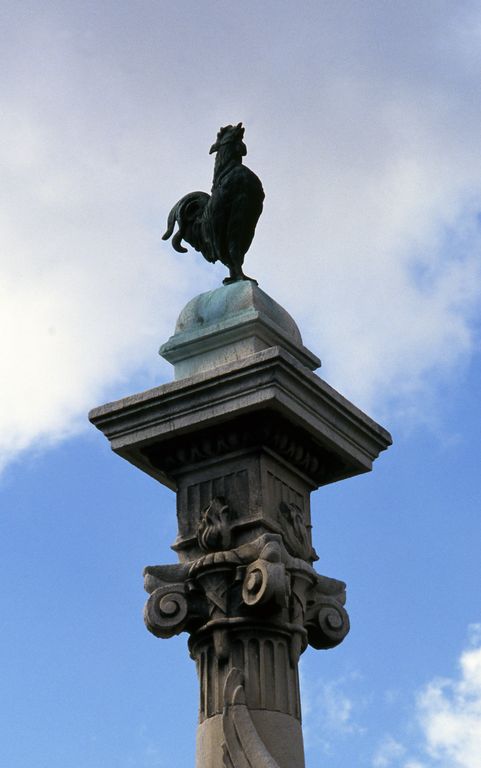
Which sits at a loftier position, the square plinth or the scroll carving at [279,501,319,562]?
the square plinth

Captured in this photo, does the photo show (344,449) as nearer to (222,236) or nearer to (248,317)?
(248,317)

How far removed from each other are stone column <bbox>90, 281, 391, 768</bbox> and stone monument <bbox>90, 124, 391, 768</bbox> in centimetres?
1

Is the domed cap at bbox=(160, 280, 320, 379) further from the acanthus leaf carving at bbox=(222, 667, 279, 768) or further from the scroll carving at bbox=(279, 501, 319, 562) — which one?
the acanthus leaf carving at bbox=(222, 667, 279, 768)

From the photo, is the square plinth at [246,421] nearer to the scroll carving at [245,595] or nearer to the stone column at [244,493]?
the stone column at [244,493]

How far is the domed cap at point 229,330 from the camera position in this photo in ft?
38.1

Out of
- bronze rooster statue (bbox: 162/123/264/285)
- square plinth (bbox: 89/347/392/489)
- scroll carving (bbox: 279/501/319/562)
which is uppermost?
bronze rooster statue (bbox: 162/123/264/285)

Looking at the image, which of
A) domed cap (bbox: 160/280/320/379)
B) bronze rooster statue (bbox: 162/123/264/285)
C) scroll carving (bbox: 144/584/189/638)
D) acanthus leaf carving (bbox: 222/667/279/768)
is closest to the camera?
acanthus leaf carving (bbox: 222/667/279/768)

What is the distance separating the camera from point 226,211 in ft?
40.5

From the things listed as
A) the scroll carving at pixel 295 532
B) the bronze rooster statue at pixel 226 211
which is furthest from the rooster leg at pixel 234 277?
the scroll carving at pixel 295 532

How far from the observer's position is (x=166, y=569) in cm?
1111

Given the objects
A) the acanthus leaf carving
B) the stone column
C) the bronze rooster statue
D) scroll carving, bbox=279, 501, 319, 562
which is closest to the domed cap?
the stone column

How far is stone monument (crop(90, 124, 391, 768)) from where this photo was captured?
1048 cm

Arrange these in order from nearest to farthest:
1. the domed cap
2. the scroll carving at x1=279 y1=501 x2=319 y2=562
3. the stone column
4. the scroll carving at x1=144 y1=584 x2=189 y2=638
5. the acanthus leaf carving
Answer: the acanthus leaf carving < the stone column < the scroll carving at x1=144 y1=584 x2=189 y2=638 < the scroll carving at x1=279 y1=501 x2=319 y2=562 < the domed cap

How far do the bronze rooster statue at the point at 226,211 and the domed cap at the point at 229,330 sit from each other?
0.36 meters
